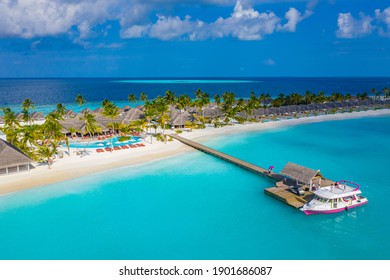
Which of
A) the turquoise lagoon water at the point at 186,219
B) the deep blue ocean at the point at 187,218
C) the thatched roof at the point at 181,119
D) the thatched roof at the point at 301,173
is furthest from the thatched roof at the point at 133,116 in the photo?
the thatched roof at the point at 301,173

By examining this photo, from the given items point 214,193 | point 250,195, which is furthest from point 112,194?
point 250,195

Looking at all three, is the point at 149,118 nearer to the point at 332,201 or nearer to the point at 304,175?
the point at 304,175

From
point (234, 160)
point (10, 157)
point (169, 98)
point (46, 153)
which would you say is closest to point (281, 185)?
point (234, 160)

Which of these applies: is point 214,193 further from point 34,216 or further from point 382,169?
point 382,169

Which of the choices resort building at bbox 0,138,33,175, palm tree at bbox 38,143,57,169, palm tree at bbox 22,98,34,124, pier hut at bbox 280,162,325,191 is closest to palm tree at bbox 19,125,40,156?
palm tree at bbox 38,143,57,169

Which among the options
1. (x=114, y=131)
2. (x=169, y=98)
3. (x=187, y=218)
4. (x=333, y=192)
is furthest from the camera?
(x=169, y=98)

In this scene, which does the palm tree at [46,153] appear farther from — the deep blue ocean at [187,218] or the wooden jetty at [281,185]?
the wooden jetty at [281,185]
